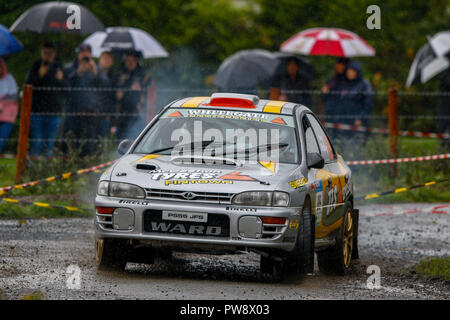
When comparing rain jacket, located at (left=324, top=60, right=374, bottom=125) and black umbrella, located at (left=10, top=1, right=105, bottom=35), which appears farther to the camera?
rain jacket, located at (left=324, top=60, right=374, bottom=125)

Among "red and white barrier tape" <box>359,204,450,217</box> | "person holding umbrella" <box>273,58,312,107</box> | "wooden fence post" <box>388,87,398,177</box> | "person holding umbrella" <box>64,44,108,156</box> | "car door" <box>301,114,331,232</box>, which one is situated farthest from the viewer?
"person holding umbrella" <box>273,58,312,107</box>

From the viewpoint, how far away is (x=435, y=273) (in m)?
10.6

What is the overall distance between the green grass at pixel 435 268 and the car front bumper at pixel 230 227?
1965mm

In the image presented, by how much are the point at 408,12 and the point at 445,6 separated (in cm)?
124

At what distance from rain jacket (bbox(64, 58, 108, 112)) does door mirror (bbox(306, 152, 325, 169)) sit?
28.2 feet

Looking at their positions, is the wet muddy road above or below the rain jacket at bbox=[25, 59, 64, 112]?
below

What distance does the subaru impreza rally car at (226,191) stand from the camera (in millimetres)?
9180

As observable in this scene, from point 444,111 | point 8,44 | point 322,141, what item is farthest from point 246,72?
point 322,141

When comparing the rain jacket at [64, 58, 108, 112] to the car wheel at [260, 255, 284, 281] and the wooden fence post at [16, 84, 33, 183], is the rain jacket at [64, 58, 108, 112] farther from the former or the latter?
the car wheel at [260, 255, 284, 281]

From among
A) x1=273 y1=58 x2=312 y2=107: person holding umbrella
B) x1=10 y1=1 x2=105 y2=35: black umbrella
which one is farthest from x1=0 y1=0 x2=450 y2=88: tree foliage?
x1=10 y1=1 x2=105 y2=35: black umbrella

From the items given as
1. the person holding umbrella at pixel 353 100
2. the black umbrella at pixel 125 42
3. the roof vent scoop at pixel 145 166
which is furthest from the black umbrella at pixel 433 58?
the roof vent scoop at pixel 145 166

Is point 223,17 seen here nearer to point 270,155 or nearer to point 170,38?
point 170,38

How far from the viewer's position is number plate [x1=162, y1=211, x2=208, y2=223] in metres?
9.14
